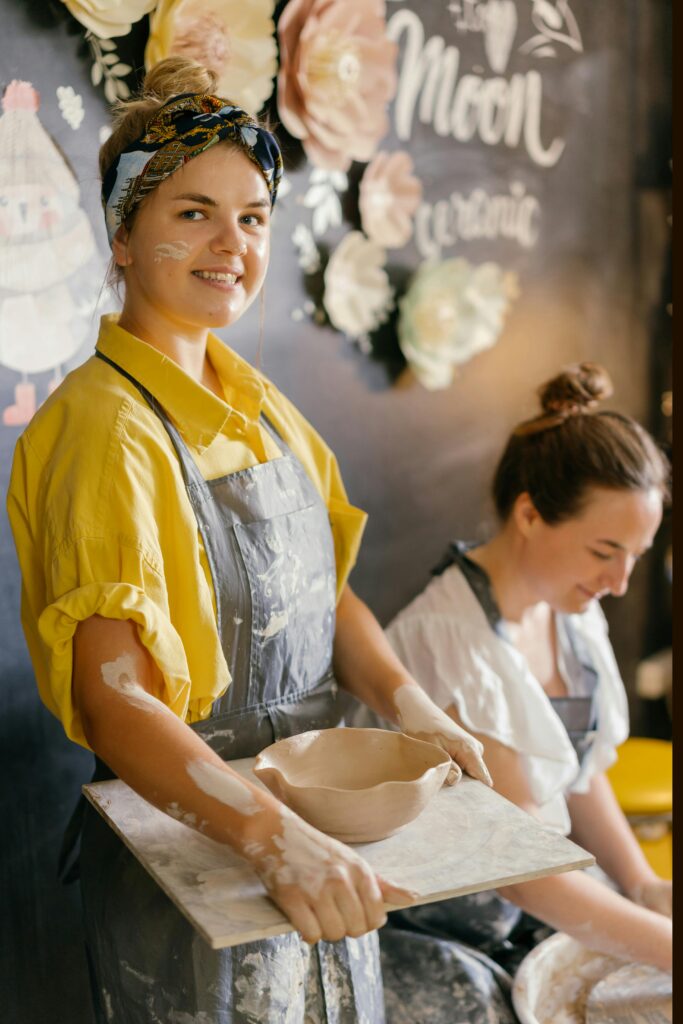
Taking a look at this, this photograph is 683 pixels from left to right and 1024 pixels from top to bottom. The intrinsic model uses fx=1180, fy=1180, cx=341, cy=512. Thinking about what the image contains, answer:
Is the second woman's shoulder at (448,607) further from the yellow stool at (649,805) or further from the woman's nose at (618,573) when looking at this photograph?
the yellow stool at (649,805)

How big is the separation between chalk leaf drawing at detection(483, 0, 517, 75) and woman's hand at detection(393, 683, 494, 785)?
142 centimetres

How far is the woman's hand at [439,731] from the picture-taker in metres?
1.38

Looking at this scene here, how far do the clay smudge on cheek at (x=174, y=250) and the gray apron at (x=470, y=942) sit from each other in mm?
848

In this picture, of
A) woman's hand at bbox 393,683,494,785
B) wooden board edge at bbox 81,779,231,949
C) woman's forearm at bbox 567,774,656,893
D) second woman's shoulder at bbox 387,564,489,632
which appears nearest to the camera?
wooden board edge at bbox 81,779,231,949

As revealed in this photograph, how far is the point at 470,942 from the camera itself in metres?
1.99

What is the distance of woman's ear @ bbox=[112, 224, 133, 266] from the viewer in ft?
4.95

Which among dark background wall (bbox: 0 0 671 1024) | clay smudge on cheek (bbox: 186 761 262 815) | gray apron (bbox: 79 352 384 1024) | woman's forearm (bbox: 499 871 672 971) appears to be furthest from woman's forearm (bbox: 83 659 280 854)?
Answer: woman's forearm (bbox: 499 871 672 971)

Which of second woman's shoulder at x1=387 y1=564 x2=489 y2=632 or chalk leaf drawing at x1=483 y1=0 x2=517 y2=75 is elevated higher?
chalk leaf drawing at x1=483 y1=0 x2=517 y2=75

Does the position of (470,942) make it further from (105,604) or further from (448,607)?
(105,604)

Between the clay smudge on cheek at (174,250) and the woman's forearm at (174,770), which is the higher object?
the clay smudge on cheek at (174,250)

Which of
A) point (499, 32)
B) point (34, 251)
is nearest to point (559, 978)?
point (34, 251)

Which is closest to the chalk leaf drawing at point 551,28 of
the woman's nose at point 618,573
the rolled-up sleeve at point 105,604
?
the woman's nose at point 618,573

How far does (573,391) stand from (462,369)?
1.27 feet

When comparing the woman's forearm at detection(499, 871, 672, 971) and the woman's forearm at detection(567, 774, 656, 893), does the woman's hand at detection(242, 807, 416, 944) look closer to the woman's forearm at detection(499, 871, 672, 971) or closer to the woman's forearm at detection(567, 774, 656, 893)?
the woman's forearm at detection(499, 871, 672, 971)
